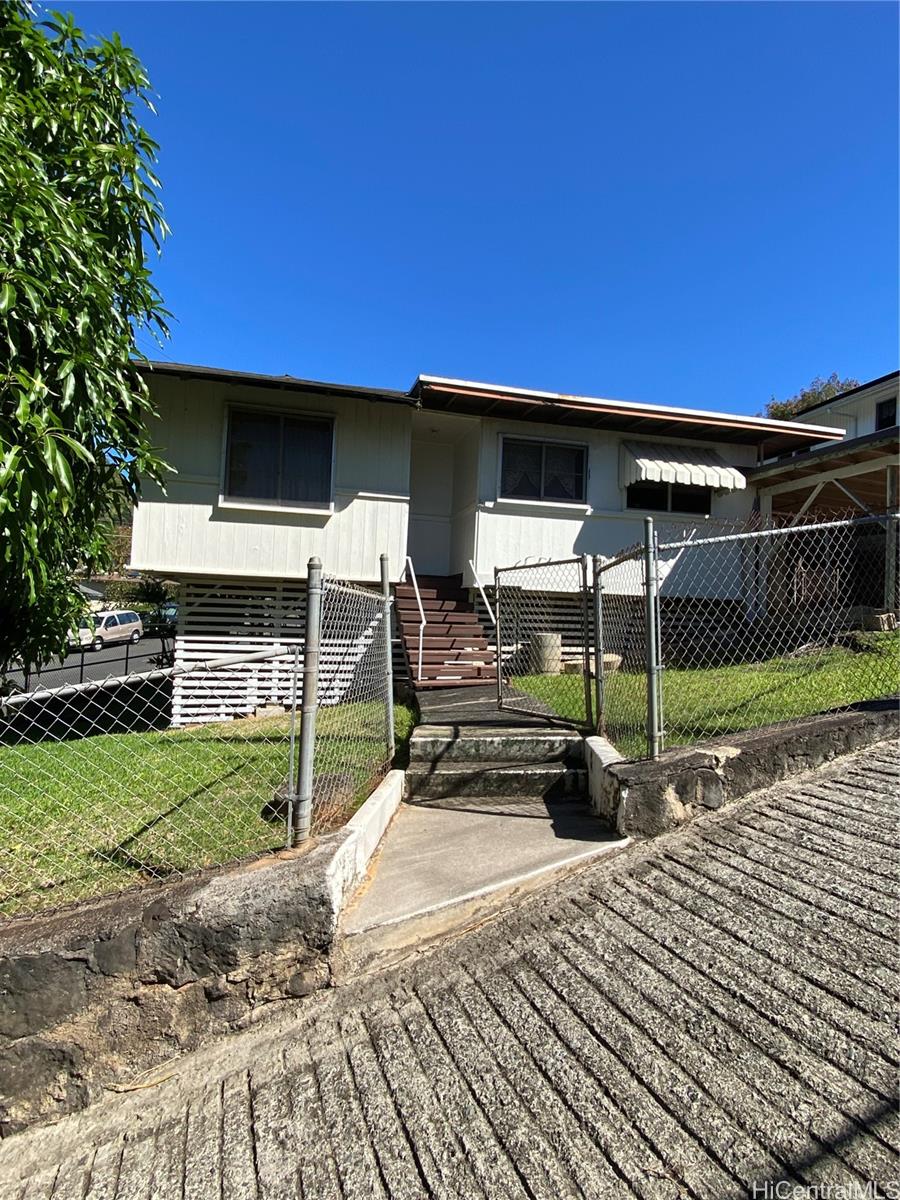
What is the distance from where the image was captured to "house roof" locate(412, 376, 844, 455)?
9.40m

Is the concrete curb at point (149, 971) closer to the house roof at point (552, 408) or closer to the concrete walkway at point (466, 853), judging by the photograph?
the concrete walkway at point (466, 853)

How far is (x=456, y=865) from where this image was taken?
337 centimetres

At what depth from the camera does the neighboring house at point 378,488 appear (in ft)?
30.1

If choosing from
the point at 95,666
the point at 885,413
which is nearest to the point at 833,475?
the point at 885,413

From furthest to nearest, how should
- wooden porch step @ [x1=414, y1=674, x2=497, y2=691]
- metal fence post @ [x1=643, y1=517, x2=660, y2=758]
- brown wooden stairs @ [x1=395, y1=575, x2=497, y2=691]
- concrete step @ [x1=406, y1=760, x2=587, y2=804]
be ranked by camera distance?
brown wooden stairs @ [x1=395, y1=575, x2=497, y2=691] → wooden porch step @ [x1=414, y1=674, x2=497, y2=691] → concrete step @ [x1=406, y1=760, x2=587, y2=804] → metal fence post @ [x1=643, y1=517, x2=660, y2=758]

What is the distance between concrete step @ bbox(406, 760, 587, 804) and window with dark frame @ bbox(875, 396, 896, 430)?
1678 centimetres

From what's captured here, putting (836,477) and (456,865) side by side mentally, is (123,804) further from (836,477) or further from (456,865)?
(836,477)

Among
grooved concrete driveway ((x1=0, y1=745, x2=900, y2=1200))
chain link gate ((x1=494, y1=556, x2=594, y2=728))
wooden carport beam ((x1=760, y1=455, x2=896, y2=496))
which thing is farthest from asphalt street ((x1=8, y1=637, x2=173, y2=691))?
wooden carport beam ((x1=760, y1=455, x2=896, y2=496))

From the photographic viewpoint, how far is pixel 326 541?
961 centimetres

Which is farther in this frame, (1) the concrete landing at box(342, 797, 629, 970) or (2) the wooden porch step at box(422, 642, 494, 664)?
(2) the wooden porch step at box(422, 642, 494, 664)

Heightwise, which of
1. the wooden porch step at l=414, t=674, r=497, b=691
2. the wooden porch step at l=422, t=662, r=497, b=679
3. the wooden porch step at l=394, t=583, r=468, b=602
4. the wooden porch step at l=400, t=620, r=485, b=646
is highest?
the wooden porch step at l=394, t=583, r=468, b=602

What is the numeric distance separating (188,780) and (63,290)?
3.49 meters

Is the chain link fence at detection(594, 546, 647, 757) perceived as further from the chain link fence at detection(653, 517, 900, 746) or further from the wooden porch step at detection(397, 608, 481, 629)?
the wooden porch step at detection(397, 608, 481, 629)

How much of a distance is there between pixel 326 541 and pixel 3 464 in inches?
261
